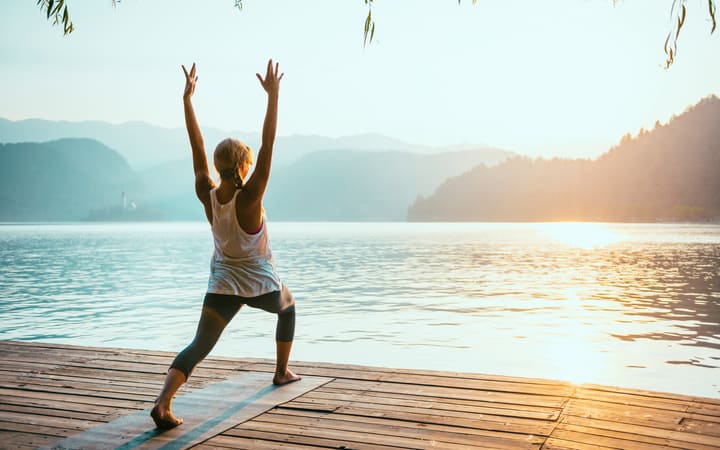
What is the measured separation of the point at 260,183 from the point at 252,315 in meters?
15.7

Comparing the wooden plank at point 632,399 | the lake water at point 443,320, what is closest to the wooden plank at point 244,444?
the wooden plank at point 632,399

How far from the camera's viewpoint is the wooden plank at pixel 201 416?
417 centimetres

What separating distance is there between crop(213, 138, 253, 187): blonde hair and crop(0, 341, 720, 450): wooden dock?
1.54 metres

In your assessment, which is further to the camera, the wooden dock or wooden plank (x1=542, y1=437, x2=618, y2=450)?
the wooden dock

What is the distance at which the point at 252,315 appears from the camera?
1953 cm

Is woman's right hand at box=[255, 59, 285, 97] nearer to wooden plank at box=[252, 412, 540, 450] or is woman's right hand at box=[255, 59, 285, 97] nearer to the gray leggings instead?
the gray leggings

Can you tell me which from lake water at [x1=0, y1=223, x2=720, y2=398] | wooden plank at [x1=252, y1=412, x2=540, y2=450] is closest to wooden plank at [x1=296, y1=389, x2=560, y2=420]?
wooden plank at [x1=252, y1=412, x2=540, y2=450]

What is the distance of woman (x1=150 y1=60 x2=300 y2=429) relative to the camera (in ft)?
14.1

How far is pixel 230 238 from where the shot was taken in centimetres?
445

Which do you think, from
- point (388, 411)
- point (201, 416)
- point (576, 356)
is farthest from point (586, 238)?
point (201, 416)

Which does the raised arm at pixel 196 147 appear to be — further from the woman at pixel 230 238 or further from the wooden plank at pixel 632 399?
the wooden plank at pixel 632 399

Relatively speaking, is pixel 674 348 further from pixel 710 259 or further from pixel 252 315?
pixel 710 259

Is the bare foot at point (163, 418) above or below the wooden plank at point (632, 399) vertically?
above

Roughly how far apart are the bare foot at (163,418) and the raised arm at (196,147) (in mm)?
1200
